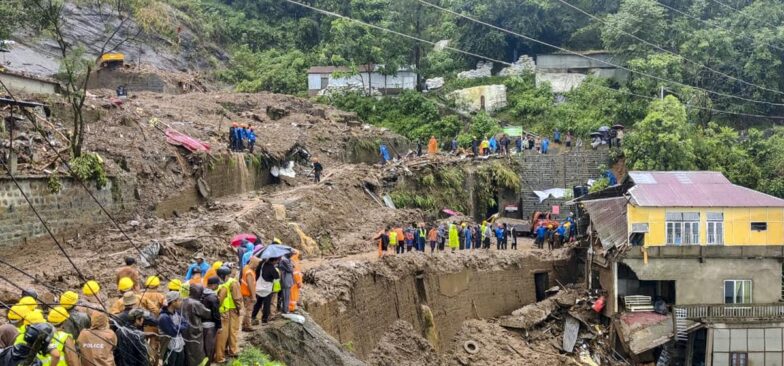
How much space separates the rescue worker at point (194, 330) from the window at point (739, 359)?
2016cm

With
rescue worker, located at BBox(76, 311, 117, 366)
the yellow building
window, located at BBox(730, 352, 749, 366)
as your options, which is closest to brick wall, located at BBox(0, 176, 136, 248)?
rescue worker, located at BBox(76, 311, 117, 366)

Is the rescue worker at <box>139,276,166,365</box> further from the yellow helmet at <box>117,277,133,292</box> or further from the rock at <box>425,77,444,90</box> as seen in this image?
the rock at <box>425,77,444,90</box>

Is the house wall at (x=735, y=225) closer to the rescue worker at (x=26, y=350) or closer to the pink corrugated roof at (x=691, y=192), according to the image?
the pink corrugated roof at (x=691, y=192)

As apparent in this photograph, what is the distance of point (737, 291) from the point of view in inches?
1129

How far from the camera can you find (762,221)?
28734 millimetres

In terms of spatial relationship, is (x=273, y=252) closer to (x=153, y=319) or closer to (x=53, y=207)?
(x=153, y=319)

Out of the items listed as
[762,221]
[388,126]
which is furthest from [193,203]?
[388,126]

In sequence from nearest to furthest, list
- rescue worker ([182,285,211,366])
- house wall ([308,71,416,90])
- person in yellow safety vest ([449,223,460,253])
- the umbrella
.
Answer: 1. rescue worker ([182,285,211,366])
2. the umbrella
3. person in yellow safety vest ([449,223,460,253])
4. house wall ([308,71,416,90])

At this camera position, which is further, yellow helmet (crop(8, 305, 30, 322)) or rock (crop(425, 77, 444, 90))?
rock (crop(425, 77, 444, 90))

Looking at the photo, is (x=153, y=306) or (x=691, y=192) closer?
(x=153, y=306)

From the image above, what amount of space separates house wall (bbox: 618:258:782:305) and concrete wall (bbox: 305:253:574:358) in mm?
3661

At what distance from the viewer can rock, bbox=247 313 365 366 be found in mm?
14180

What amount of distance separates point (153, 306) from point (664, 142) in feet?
98.7

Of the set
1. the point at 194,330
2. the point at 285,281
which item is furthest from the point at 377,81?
the point at 194,330
